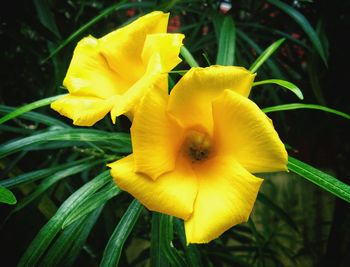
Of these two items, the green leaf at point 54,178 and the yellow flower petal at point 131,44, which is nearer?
the yellow flower petal at point 131,44

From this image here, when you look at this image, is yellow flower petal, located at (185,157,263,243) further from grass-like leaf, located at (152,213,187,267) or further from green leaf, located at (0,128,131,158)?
green leaf, located at (0,128,131,158)

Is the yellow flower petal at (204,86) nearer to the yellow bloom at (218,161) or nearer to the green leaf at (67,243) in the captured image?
the yellow bloom at (218,161)

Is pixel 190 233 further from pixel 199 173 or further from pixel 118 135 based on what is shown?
pixel 118 135

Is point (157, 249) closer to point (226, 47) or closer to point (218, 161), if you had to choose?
point (218, 161)

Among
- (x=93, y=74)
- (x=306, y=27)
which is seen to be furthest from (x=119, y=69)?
(x=306, y=27)

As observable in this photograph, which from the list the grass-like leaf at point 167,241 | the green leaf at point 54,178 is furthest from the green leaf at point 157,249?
the green leaf at point 54,178
